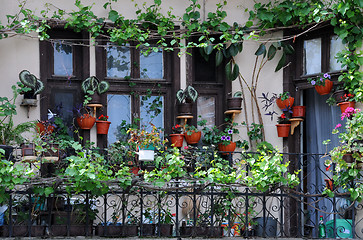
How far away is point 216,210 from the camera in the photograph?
8.70 m

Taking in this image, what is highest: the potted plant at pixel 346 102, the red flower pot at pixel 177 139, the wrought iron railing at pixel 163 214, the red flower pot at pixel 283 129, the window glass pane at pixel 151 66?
the window glass pane at pixel 151 66

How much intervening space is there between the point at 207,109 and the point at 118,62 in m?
1.37

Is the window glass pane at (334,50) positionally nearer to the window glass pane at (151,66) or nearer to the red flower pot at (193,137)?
the red flower pot at (193,137)

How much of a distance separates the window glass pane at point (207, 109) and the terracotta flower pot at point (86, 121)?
1511 mm

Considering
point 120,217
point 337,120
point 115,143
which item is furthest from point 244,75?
point 120,217

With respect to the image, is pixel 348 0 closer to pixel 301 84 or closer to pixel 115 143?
pixel 301 84

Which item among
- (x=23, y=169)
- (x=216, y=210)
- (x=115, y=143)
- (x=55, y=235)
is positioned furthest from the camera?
(x=115, y=143)

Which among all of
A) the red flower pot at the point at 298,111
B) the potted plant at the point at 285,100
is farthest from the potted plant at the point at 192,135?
the red flower pot at the point at 298,111

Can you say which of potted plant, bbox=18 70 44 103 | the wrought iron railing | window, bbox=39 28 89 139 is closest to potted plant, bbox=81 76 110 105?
window, bbox=39 28 89 139

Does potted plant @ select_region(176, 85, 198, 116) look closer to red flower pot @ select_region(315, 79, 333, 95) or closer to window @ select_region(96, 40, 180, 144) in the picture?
window @ select_region(96, 40, 180, 144)

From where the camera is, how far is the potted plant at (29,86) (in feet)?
29.6

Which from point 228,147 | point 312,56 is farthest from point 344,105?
point 228,147

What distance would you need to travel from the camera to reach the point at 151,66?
9891mm

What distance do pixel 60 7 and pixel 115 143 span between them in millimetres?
1919
